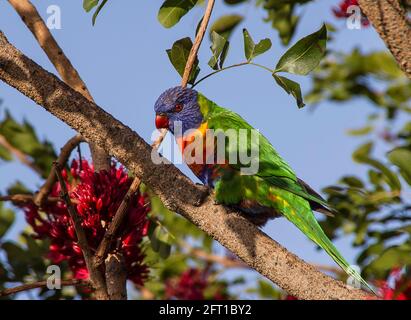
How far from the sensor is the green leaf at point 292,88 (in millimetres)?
1933

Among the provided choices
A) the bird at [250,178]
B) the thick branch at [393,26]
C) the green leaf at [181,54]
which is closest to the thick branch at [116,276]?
the bird at [250,178]

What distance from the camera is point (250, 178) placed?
249cm

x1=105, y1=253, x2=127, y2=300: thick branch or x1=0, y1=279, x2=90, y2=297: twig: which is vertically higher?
x1=105, y1=253, x2=127, y2=300: thick branch

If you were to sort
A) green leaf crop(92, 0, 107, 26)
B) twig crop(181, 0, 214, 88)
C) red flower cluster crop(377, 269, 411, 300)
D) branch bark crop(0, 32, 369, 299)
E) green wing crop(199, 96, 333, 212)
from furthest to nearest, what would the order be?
red flower cluster crop(377, 269, 411, 300) < green wing crop(199, 96, 333, 212) < green leaf crop(92, 0, 107, 26) < twig crop(181, 0, 214, 88) < branch bark crop(0, 32, 369, 299)

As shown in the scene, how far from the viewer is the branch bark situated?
1794mm

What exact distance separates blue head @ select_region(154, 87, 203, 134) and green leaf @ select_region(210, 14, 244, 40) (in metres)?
0.30

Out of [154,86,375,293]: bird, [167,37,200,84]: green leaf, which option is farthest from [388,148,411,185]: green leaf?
[167,37,200,84]: green leaf

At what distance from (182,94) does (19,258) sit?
108cm

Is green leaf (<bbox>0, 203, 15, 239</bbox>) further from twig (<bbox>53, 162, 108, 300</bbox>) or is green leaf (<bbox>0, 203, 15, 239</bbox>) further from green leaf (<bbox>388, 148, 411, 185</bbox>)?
green leaf (<bbox>388, 148, 411, 185</bbox>)

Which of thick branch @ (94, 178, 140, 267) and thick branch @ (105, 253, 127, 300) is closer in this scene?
thick branch @ (94, 178, 140, 267)

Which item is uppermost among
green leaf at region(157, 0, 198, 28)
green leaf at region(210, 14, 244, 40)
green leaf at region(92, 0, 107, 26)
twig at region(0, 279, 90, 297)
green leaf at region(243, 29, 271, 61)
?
green leaf at region(210, 14, 244, 40)

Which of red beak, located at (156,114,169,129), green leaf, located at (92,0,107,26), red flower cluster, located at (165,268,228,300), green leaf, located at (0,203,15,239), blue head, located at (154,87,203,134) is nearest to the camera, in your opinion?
green leaf, located at (92,0,107,26)

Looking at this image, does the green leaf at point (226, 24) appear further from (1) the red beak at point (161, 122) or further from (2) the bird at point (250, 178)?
(1) the red beak at point (161, 122)
